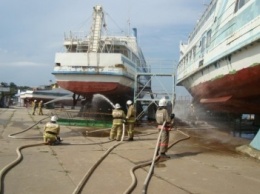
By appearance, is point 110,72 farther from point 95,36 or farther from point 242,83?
point 242,83

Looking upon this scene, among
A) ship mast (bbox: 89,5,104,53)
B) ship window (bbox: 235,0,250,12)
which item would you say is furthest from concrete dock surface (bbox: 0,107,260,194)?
ship mast (bbox: 89,5,104,53)

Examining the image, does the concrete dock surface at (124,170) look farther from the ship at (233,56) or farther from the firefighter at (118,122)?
the ship at (233,56)

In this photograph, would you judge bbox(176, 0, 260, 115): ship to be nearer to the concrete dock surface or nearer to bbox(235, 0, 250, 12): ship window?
bbox(235, 0, 250, 12): ship window

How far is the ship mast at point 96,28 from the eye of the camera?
21.8 meters

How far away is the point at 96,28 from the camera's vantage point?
2320 centimetres

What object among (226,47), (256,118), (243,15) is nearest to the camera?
(243,15)

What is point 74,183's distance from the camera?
5.47 meters

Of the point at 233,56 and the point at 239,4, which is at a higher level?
the point at 239,4

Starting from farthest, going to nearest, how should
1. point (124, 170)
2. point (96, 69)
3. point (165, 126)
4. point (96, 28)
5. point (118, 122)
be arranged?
point (96, 28), point (96, 69), point (118, 122), point (165, 126), point (124, 170)

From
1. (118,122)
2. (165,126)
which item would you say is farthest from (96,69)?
(165,126)

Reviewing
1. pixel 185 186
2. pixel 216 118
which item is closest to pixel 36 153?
pixel 185 186

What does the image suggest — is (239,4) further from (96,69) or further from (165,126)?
(96,69)

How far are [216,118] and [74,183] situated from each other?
16.9 metres

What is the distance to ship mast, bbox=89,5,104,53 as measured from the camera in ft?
71.7
